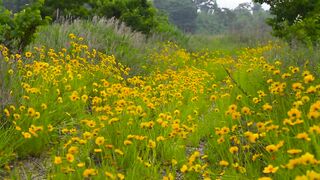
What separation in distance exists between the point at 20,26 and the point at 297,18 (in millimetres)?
7355

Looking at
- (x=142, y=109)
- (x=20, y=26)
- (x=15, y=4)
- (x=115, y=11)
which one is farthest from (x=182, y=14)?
(x=142, y=109)

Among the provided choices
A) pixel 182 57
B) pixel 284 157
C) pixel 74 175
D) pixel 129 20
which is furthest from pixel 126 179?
pixel 129 20

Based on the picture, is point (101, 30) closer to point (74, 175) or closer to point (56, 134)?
point (56, 134)

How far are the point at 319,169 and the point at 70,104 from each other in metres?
2.85

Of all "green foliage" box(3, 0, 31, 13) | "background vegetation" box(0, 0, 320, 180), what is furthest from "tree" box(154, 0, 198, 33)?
"background vegetation" box(0, 0, 320, 180)

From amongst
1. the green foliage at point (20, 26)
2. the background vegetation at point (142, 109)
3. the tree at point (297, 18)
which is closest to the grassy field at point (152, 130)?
the background vegetation at point (142, 109)

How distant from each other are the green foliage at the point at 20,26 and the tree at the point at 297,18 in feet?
18.8

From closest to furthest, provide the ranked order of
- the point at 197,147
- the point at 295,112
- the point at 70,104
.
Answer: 1. the point at 295,112
2. the point at 197,147
3. the point at 70,104

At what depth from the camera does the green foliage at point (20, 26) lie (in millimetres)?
5262

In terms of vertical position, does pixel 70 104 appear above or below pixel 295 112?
below

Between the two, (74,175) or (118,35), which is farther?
(118,35)

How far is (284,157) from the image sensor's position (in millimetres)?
2521

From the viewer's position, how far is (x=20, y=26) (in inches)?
211

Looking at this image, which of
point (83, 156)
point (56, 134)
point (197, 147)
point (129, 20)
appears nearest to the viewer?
point (83, 156)
